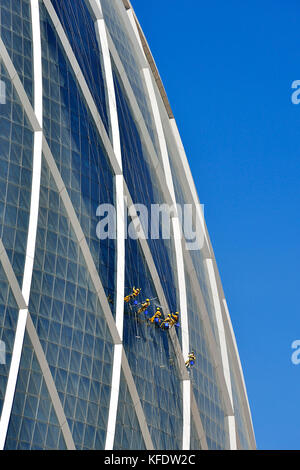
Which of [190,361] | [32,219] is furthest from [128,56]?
[32,219]

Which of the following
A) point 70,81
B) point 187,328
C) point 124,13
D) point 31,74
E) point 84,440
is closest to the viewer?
point 84,440

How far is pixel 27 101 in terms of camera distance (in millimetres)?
57125

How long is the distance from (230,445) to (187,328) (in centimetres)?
971

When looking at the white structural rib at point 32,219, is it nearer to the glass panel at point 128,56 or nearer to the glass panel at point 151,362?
the glass panel at point 151,362

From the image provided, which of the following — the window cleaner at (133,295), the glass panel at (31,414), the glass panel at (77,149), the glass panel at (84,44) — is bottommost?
the glass panel at (31,414)

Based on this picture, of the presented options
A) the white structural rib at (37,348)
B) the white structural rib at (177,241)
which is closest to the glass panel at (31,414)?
the white structural rib at (37,348)

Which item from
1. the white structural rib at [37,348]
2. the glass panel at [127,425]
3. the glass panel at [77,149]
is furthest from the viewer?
the glass panel at [77,149]

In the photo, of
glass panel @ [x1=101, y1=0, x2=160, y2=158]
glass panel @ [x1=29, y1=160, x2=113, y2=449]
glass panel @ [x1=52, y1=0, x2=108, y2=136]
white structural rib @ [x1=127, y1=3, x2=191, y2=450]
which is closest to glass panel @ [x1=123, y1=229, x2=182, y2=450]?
white structural rib @ [x1=127, y1=3, x2=191, y2=450]

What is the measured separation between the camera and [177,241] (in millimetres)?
71875

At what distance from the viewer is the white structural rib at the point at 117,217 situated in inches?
2217

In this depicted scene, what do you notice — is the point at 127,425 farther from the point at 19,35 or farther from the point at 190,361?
the point at 19,35

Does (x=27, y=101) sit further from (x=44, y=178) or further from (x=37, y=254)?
(x=37, y=254)

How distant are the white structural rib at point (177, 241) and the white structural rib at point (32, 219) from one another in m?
16.6

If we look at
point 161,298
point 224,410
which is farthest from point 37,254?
point 224,410
